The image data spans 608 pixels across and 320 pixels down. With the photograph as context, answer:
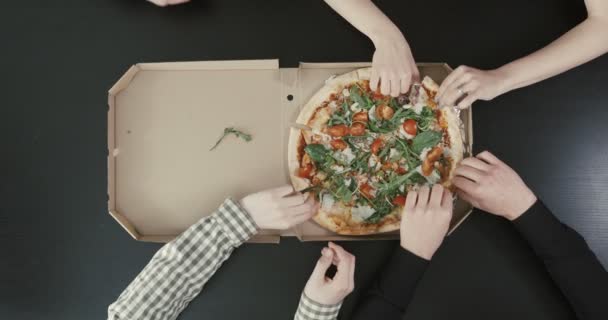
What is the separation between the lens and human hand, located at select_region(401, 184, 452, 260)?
118 centimetres

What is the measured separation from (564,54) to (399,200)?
0.58 metres

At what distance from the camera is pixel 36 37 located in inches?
52.2

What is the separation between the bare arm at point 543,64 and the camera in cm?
121

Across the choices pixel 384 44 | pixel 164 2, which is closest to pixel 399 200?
pixel 384 44

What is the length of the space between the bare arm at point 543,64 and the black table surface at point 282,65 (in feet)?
0.29

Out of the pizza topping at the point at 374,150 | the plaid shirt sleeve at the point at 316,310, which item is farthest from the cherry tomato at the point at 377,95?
the plaid shirt sleeve at the point at 316,310

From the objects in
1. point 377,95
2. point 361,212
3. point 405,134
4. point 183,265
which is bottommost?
point 183,265

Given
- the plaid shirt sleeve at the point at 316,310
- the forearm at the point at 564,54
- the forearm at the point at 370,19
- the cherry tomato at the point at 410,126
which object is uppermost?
the forearm at the point at 370,19

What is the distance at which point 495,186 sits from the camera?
121 cm

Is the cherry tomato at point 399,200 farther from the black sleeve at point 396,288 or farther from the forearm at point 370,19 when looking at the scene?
the forearm at point 370,19

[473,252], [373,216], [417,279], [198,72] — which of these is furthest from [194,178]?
[473,252]

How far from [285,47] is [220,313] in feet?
2.54

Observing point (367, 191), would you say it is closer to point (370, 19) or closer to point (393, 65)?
point (393, 65)

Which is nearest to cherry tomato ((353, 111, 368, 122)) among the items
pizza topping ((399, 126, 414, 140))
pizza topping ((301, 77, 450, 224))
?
pizza topping ((301, 77, 450, 224))
